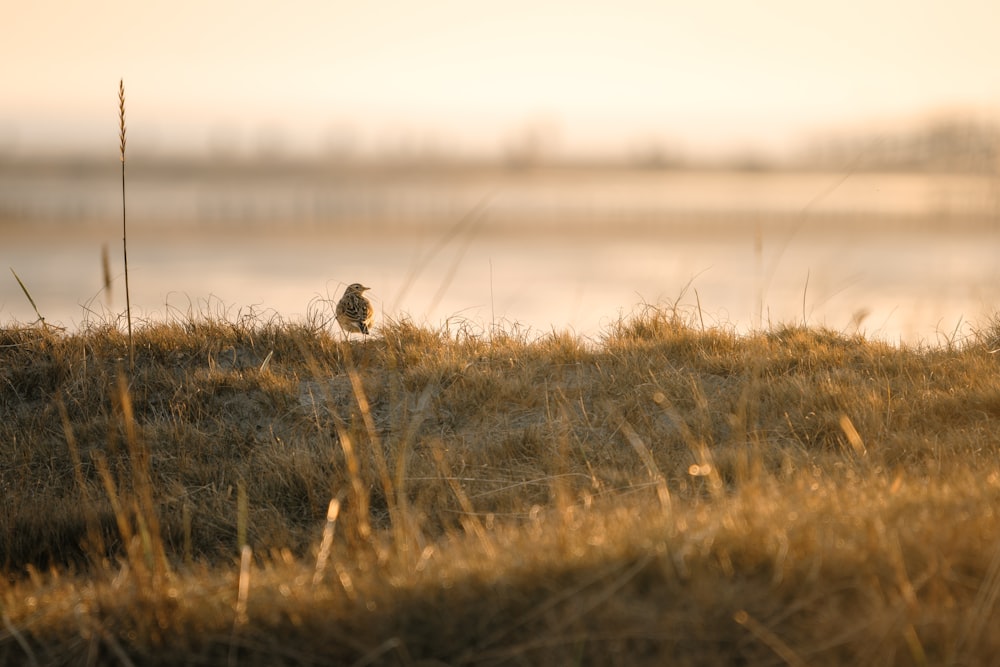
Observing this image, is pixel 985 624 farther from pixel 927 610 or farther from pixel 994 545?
pixel 994 545

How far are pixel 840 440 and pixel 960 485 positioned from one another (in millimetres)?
1012

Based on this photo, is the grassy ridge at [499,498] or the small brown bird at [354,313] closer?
the grassy ridge at [499,498]

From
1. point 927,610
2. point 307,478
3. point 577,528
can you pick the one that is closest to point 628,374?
point 307,478

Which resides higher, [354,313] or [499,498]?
[354,313]

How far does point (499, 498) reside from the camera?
14.4ft

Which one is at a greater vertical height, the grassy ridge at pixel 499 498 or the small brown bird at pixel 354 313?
the small brown bird at pixel 354 313

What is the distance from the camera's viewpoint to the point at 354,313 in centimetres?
674

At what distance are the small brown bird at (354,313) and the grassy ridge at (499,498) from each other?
0.29m

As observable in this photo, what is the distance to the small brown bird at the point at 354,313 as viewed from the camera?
6.71 meters

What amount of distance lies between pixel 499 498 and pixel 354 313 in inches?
110

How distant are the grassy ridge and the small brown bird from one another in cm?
29

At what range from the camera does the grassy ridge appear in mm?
2715

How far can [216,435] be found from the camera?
5.38m

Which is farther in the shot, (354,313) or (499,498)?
(354,313)
